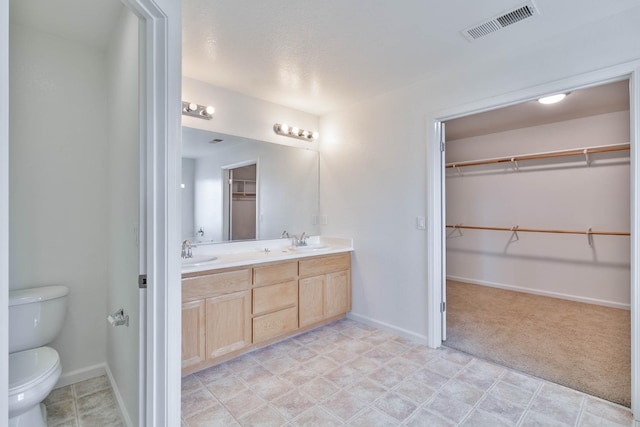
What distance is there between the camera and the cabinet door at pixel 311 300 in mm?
2900

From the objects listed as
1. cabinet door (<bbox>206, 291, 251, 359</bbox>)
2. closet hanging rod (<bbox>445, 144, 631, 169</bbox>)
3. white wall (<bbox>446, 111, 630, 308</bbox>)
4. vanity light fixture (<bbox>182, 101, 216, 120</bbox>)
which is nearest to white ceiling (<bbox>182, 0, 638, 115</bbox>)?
vanity light fixture (<bbox>182, 101, 216, 120</bbox>)

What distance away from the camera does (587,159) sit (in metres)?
3.79

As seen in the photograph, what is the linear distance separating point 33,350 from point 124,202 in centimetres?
98

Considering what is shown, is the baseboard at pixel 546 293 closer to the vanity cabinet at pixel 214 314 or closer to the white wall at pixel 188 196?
the vanity cabinet at pixel 214 314

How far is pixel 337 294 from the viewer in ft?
10.6

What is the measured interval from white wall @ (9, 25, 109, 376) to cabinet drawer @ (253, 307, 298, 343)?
114 cm

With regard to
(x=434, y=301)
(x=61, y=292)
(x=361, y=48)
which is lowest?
(x=434, y=301)

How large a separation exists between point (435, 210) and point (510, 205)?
256 centimetres

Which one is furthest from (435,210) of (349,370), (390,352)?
(349,370)

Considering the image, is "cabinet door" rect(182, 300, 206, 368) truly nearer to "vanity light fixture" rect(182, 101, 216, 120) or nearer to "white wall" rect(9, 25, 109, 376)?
"white wall" rect(9, 25, 109, 376)

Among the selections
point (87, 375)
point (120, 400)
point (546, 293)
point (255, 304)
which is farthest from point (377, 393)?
point (546, 293)

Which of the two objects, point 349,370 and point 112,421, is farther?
point 349,370

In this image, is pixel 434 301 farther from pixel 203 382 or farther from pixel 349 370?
pixel 203 382

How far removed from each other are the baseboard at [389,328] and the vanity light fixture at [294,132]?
6.81 ft
